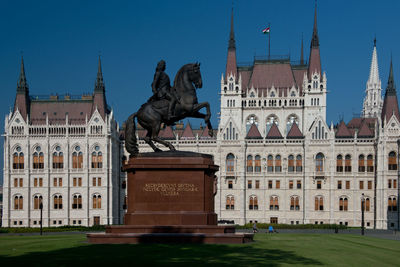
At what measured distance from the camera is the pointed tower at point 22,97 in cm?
10306

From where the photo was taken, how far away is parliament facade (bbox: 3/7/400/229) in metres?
99.3

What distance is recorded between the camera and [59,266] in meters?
21.6

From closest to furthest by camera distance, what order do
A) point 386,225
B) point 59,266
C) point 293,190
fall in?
1. point 59,266
2. point 386,225
3. point 293,190

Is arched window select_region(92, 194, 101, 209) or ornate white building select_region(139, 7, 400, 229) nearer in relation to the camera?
ornate white building select_region(139, 7, 400, 229)

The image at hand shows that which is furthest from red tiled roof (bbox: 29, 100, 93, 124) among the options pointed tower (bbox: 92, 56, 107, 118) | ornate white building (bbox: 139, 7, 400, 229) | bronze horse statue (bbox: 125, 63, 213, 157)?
bronze horse statue (bbox: 125, 63, 213, 157)

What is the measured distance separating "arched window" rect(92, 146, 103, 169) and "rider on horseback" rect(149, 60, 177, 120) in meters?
66.1

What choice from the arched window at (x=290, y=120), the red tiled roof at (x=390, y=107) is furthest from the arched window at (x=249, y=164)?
the red tiled roof at (x=390, y=107)

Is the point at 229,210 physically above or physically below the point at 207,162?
below

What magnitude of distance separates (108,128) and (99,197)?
11.6 metres

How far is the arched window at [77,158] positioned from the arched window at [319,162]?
39.5m

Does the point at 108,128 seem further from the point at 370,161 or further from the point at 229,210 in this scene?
the point at 370,161

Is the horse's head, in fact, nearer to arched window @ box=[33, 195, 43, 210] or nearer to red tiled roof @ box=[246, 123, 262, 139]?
red tiled roof @ box=[246, 123, 262, 139]

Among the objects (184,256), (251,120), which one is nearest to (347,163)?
(251,120)

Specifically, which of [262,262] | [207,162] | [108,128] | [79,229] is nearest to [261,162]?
[108,128]
